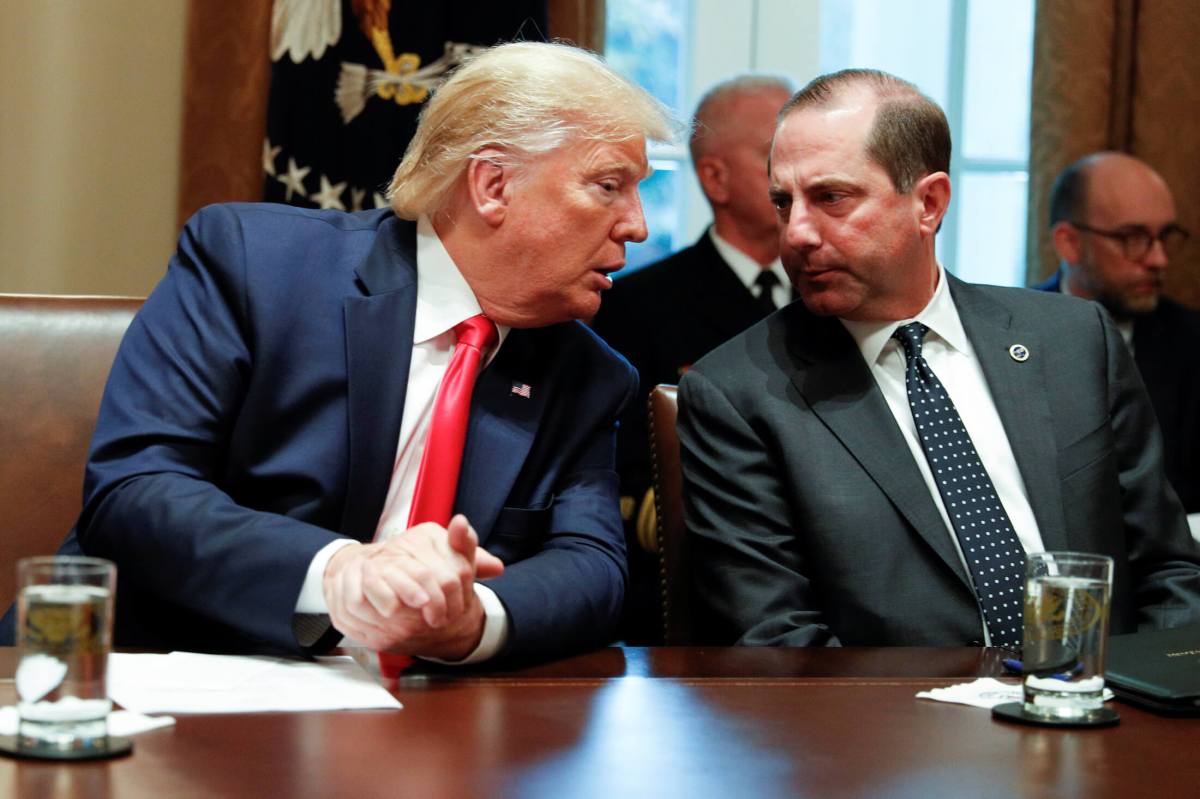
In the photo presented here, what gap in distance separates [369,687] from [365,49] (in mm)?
2413

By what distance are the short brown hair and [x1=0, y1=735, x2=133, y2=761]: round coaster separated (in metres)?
1.62

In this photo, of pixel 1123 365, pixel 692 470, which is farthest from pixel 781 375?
pixel 1123 365

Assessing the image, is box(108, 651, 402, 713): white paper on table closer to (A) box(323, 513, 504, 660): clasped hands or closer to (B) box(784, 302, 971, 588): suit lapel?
(A) box(323, 513, 504, 660): clasped hands

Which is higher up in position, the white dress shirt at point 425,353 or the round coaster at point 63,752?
the white dress shirt at point 425,353

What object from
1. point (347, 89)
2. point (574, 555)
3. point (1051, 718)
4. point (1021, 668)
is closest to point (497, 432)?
point (574, 555)

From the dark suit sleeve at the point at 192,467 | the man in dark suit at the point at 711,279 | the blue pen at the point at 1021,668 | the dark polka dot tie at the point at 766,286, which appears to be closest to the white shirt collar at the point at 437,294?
the dark suit sleeve at the point at 192,467

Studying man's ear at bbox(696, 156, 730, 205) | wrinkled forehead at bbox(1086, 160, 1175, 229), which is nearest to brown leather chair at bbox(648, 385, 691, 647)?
man's ear at bbox(696, 156, 730, 205)

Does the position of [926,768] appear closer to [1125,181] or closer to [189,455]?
[189,455]

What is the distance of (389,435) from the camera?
1.90 m

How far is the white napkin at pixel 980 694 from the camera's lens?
1.47 metres

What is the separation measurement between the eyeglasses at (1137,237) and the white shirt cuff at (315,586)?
310cm

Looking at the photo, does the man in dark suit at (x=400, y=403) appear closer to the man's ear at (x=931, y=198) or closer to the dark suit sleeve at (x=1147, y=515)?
the man's ear at (x=931, y=198)

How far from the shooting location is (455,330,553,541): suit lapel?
192 centimetres

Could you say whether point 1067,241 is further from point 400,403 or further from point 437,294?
point 400,403
